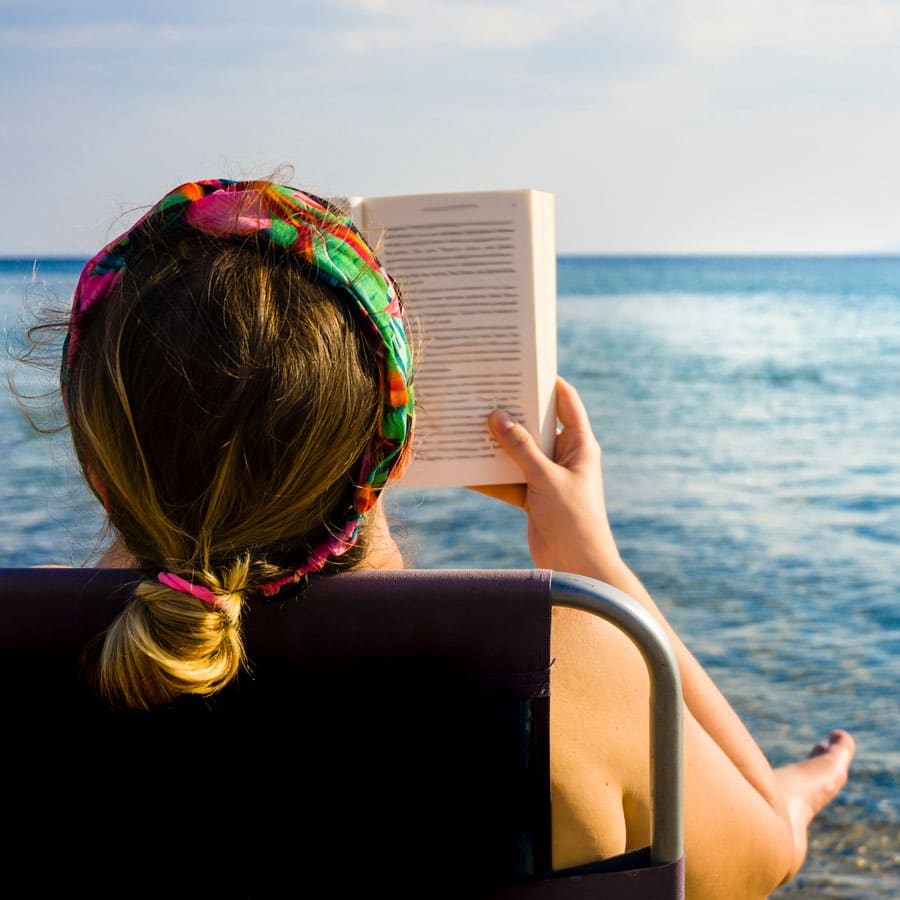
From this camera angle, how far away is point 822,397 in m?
14.9

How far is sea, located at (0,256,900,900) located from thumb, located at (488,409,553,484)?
0.59 feet

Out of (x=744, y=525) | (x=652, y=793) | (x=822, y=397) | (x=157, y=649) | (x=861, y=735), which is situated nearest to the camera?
(x=157, y=649)

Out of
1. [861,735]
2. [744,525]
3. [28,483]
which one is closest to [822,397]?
[744,525]

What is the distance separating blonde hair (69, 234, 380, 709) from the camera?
3.59 ft

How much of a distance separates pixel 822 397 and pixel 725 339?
10.8 m

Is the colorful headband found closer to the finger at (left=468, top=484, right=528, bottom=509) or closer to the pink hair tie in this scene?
the pink hair tie

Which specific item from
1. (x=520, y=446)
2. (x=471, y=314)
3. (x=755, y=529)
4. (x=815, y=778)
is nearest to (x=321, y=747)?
(x=520, y=446)

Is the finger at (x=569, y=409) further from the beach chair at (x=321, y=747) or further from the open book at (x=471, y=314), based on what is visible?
the beach chair at (x=321, y=747)

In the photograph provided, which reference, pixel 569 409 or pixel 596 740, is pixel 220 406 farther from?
pixel 569 409

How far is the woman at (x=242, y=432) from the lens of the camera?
43.2 inches

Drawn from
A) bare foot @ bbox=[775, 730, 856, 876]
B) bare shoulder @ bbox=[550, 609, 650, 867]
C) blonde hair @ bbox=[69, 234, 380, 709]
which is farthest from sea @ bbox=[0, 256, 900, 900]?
bare shoulder @ bbox=[550, 609, 650, 867]

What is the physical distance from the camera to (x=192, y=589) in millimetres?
1120

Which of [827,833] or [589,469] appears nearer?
[589,469]

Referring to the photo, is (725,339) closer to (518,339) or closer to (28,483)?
(28,483)
